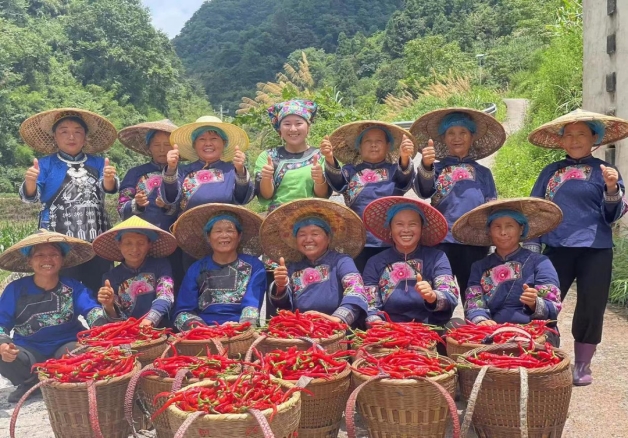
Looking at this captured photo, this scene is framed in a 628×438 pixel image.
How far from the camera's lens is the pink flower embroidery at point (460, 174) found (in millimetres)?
4758

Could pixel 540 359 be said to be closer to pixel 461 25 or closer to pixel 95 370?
pixel 95 370

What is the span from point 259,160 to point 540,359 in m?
2.53

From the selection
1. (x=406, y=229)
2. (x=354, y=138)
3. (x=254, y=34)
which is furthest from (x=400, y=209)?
(x=254, y=34)

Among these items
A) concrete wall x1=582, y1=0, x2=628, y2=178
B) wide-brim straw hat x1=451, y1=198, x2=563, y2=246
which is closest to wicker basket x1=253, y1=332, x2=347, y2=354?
wide-brim straw hat x1=451, y1=198, x2=563, y2=246

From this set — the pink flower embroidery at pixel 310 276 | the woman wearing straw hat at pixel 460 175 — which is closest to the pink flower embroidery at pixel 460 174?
the woman wearing straw hat at pixel 460 175

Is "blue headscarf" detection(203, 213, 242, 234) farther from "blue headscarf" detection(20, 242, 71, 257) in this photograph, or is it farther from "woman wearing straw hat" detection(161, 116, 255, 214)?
"blue headscarf" detection(20, 242, 71, 257)

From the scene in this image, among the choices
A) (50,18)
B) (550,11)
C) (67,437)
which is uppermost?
(50,18)

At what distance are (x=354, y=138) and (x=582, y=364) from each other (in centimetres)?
221

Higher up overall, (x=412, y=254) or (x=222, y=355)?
(x=412, y=254)

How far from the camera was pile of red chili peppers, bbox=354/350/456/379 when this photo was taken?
3068 mm

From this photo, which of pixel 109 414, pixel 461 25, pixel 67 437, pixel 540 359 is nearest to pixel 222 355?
pixel 109 414

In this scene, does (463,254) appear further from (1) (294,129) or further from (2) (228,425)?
(2) (228,425)

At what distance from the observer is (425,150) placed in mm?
4574

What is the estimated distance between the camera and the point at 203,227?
4.72 m
